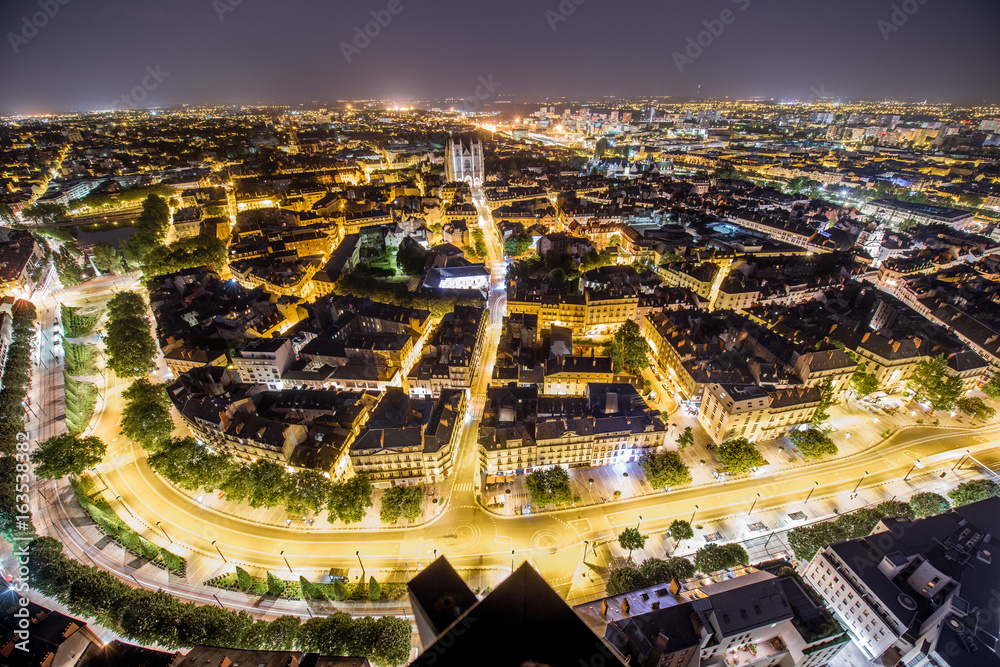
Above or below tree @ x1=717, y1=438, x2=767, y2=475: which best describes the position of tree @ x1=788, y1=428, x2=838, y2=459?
above

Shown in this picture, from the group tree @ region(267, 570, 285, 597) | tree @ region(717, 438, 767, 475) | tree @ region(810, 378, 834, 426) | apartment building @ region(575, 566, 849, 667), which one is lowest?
apartment building @ region(575, 566, 849, 667)

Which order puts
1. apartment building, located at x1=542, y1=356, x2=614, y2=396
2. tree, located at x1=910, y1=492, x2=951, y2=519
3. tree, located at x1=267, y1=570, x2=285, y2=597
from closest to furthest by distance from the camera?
1. tree, located at x1=267, y1=570, x2=285, y2=597
2. tree, located at x1=910, y1=492, x2=951, y2=519
3. apartment building, located at x1=542, y1=356, x2=614, y2=396

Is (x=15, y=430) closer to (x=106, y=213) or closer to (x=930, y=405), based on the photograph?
(x=106, y=213)

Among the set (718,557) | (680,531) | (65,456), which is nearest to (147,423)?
(65,456)

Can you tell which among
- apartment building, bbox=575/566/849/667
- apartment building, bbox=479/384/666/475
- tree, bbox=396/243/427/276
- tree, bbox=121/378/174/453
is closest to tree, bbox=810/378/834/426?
apartment building, bbox=479/384/666/475

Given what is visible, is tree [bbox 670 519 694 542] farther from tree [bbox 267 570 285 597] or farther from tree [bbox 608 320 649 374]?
tree [bbox 267 570 285 597]

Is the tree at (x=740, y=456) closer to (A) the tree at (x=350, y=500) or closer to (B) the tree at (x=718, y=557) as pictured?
(B) the tree at (x=718, y=557)

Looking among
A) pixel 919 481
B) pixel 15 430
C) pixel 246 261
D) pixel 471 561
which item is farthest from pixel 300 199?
pixel 919 481
